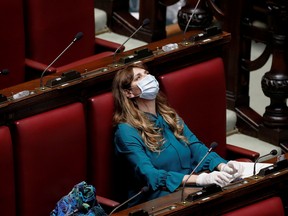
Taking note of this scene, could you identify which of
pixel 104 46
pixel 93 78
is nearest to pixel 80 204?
pixel 93 78

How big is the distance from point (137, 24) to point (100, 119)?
0.61 metres

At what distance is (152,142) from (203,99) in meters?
0.18

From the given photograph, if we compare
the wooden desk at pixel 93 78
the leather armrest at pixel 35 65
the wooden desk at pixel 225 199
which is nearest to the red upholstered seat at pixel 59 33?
the leather armrest at pixel 35 65

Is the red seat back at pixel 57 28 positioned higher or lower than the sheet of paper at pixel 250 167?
higher

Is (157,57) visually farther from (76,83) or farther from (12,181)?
(12,181)

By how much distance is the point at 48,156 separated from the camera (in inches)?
60.9

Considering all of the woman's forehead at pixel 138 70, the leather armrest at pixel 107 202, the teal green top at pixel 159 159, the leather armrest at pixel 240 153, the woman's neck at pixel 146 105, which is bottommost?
the leather armrest at pixel 240 153

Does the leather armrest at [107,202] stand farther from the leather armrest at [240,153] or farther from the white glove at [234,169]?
the leather armrest at [240,153]

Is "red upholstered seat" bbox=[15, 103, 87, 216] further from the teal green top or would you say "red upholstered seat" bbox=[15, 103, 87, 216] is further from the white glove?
the white glove

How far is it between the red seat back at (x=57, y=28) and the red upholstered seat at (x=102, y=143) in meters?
0.32

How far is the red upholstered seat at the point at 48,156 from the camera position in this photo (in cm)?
152

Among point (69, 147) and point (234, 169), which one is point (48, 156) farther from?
point (234, 169)

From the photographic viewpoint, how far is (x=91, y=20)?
1.96 m

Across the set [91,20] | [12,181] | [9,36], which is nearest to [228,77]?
[91,20]
